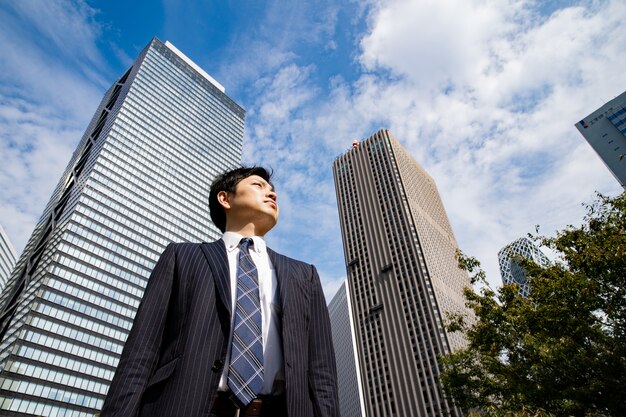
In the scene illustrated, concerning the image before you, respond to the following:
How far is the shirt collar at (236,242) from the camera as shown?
2.91 meters

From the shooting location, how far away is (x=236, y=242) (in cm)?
295

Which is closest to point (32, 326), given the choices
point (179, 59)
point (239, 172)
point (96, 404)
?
point (96, 404)

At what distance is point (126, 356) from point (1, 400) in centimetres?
6795

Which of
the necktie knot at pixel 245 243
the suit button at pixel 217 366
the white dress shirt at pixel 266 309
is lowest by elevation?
the suit button at pixel 217 366

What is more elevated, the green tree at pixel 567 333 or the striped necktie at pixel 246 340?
the green tree at pixel 567 333

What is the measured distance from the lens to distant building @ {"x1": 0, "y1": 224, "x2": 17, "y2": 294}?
99438mm

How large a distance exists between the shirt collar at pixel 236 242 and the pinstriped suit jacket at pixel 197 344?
0.09 meters

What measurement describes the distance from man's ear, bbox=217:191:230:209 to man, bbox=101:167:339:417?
45cm

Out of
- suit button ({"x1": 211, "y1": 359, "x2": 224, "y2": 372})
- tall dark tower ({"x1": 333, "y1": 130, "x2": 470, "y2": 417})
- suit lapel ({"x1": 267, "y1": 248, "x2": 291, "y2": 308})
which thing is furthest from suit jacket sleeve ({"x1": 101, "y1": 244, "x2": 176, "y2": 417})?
tall dark tower ({"x1": 333, "y1": 130, "x2": 470, "y2": 417})

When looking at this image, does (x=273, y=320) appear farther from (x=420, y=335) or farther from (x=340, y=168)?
(x=340, y=168)

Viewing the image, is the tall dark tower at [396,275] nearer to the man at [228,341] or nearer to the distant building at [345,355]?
the distant building at [345,355]

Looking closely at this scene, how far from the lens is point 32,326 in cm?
5466

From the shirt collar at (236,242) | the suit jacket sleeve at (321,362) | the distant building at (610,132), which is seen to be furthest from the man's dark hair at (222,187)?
the distant building at (610,132)

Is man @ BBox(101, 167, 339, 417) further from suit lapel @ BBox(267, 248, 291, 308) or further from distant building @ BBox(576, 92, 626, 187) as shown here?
distant building @ BBox(576, 92, 626, 187)
